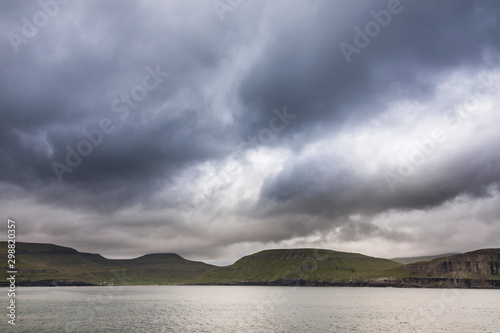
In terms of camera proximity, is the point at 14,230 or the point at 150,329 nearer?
the point at 14,230

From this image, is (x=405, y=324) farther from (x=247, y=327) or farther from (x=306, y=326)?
(x=247, y=327)

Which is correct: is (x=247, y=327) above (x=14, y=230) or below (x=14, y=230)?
below

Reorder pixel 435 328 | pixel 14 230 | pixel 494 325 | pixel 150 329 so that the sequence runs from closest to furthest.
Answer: pixel 14 230
pixel 150 329
pixel 435 328
pixel 494 325

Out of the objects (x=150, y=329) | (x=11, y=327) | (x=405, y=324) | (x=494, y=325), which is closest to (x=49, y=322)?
(x=11, y=327)

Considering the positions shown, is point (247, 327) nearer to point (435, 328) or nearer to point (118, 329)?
point (118, 329)

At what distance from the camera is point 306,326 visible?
4190 inches

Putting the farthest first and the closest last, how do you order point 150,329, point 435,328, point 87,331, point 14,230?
point 435,328
point 150,329
point 87,331
point 14,230

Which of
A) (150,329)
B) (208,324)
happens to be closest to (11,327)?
(150,329)

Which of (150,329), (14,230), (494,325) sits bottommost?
(494,325)

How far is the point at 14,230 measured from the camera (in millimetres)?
72125

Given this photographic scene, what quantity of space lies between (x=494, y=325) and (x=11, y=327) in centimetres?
14572

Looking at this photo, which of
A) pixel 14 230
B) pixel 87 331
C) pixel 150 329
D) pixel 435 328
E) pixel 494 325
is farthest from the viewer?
pixel 494 325

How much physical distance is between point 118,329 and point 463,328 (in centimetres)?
10306

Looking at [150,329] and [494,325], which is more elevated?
[150,329]
